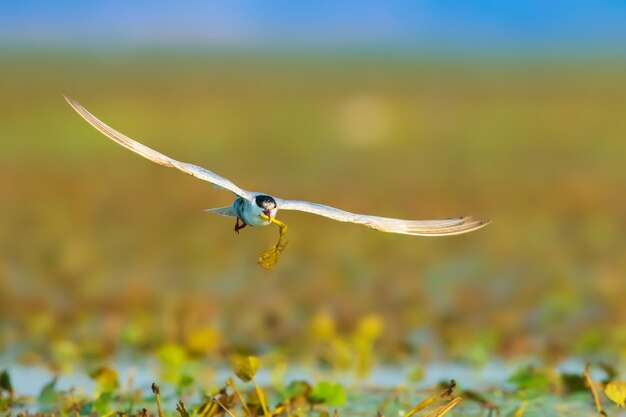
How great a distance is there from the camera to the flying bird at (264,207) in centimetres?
517

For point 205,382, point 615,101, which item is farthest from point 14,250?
point 615,101

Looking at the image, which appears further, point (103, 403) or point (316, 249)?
point (316, 249)

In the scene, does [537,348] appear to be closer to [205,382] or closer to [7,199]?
[205,382]

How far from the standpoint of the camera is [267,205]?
5.14m

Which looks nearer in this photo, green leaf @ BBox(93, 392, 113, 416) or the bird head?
the bird head

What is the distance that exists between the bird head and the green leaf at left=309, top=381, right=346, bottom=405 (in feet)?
4.62

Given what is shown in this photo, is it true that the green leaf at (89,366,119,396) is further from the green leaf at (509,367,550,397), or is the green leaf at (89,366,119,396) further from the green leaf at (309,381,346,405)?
the green leaf at (509,367,550,397)

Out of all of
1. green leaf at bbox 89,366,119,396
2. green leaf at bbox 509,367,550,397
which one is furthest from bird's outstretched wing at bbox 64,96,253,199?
green leaf at bbox 509,367,550,397

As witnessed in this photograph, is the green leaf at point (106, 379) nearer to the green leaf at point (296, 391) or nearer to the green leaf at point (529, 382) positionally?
the green leaf at point (296, 391)

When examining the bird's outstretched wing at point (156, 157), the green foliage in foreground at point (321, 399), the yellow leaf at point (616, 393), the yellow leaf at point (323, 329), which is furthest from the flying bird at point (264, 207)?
the yellow leaf at point (323, 329)

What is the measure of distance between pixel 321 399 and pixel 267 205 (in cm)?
149

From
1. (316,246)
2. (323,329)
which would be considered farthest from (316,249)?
(323,329)

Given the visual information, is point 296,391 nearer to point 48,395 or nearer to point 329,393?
point 329,393

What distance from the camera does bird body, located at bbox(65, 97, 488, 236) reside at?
203 inches
